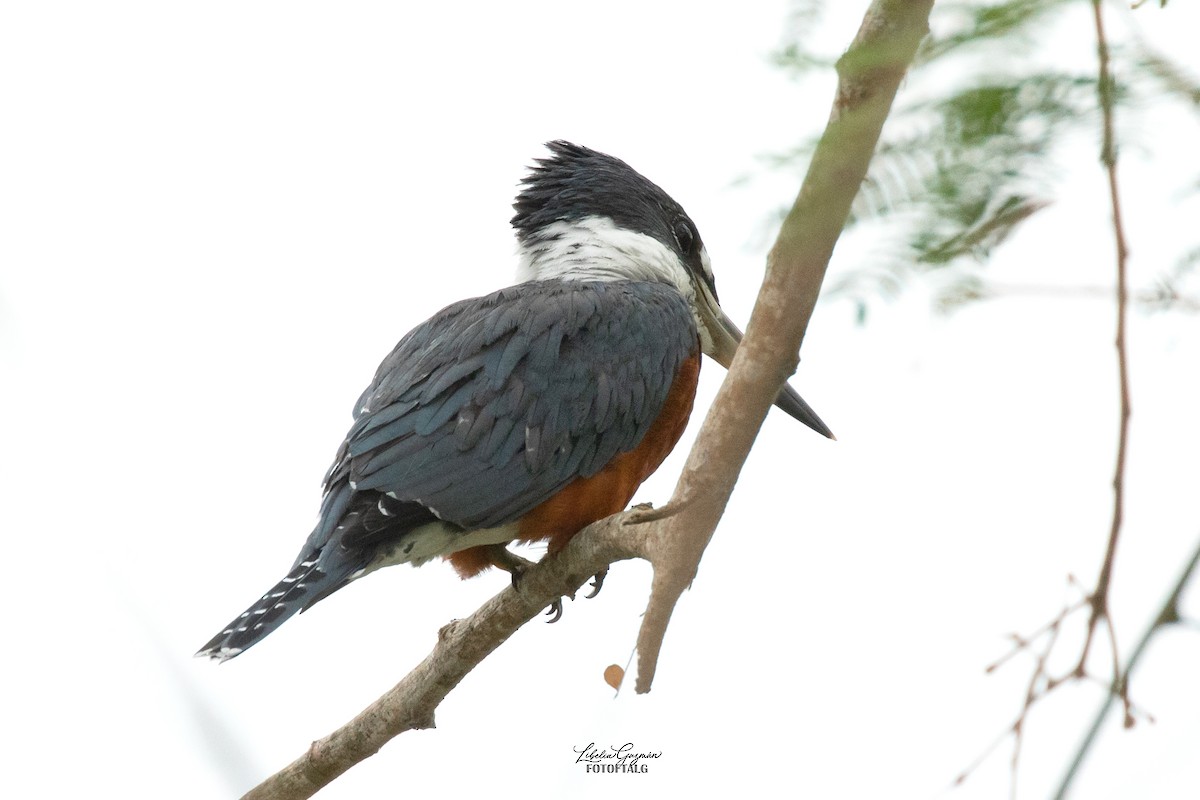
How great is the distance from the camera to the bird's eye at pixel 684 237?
5.11 meters

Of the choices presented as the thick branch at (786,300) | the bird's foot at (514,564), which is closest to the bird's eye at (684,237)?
the bird's foot at (514,564)

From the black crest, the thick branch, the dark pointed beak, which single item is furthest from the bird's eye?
the thick branch

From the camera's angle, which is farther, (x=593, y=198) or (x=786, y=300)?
(x=593, y=198)

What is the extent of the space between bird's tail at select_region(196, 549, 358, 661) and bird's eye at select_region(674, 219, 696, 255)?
224 cm

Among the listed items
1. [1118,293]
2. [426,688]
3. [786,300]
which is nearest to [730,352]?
[426,688]

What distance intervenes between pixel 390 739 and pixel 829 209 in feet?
8.70

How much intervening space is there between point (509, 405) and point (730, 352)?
4.48 feet

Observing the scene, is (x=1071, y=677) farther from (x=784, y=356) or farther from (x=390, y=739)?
(x=390, y=739)

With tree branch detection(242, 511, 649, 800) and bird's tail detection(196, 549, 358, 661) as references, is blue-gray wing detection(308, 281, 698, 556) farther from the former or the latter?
tree branch detection(242, 511, 649, 800)

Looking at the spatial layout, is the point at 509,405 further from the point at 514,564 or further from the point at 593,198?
the point at 593,198

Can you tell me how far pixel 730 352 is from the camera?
4902 millimetres

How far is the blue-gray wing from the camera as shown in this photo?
12.0 ft

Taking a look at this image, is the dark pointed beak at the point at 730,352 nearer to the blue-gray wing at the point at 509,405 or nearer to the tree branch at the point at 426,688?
the blue-gray wing at the point at 509,405

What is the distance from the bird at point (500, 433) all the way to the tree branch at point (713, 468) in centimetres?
27
